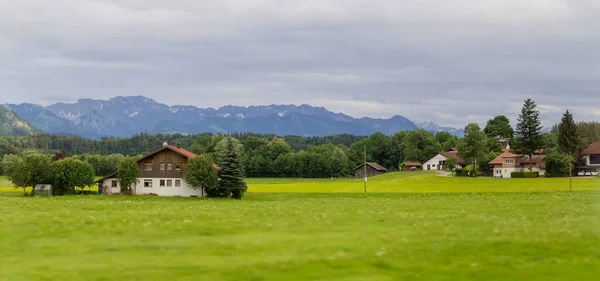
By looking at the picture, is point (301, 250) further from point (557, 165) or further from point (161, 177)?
point (557, 165)

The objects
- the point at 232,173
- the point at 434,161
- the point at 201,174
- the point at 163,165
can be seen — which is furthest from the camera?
the point at 434,161

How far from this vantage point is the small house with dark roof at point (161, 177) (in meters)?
81.4

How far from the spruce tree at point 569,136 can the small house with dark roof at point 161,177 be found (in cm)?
7839

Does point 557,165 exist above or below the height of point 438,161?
below

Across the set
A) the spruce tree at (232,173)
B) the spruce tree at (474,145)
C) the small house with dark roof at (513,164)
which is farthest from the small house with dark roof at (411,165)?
the spruce tree at (232,173)

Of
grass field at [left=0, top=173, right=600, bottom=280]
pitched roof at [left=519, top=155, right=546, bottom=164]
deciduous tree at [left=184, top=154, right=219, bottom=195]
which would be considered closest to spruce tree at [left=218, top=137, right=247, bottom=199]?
deciduous tree at [left=184, top=154, right=219, bottom=195]

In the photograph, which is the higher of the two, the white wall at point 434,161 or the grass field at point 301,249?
the white wall at point 434,161

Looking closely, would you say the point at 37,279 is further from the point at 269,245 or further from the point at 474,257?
the point at 474,257

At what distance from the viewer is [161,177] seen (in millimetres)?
81750

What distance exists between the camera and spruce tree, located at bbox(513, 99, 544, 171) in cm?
12456

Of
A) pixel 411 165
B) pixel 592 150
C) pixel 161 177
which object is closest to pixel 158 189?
pixel 161 177

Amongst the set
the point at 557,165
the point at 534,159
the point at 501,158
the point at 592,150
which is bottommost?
the point at 557,165

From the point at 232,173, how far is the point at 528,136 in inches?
2922

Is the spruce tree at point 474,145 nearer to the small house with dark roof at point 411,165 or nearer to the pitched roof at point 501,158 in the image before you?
the pitched roof at point 501,158
